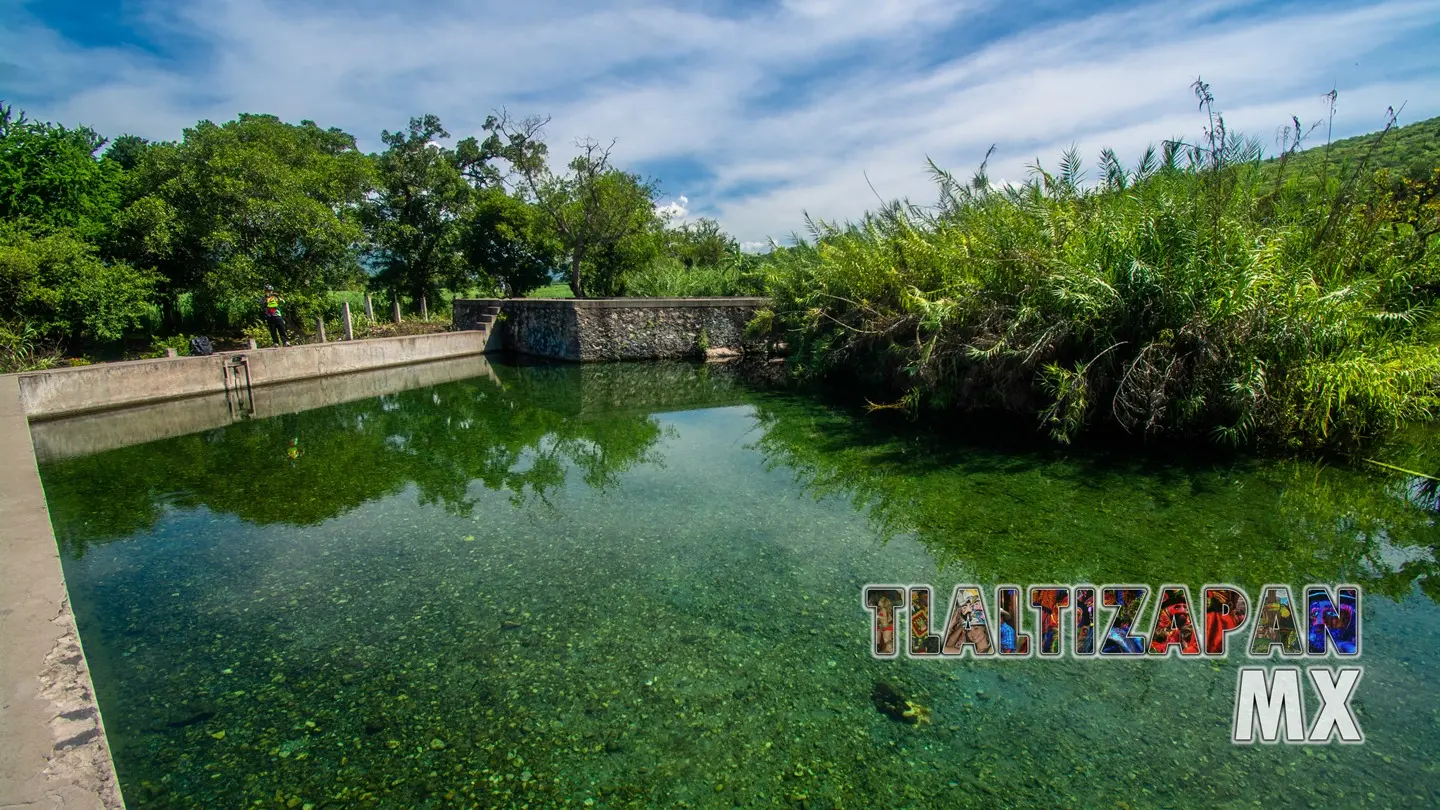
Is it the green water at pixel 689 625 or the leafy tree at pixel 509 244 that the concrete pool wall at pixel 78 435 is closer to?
the green water at pixel 689 625

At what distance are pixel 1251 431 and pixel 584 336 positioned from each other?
12657 millimetres

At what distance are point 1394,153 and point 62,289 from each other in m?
18.7

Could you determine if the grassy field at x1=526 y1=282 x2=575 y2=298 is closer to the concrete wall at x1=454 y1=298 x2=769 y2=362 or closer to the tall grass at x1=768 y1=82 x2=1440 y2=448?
the concrete wall at x1=454 y1=298 x2=769 y2=362

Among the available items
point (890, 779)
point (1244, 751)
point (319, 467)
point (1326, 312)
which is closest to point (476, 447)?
point (319, 467)

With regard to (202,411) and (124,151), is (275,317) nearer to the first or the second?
(202,411)

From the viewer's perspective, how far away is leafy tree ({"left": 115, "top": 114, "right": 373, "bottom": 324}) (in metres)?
14.0

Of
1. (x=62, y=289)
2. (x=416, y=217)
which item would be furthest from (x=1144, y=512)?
(x=416, y=217)

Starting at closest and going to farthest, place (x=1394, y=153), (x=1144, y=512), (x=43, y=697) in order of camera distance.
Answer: (x=43, y=697), (x=1144, y=512), (x=1394, y=153)

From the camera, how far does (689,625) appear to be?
349 cm

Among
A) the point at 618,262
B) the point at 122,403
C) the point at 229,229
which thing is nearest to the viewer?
the point at 122,403

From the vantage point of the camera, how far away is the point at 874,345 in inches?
410

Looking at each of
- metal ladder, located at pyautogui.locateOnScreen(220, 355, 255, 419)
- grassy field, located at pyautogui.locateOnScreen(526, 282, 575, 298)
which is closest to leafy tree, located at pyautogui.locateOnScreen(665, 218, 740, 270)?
grassy field, located at pyautogui.locateOnScreen(526, 282, 575, 298)

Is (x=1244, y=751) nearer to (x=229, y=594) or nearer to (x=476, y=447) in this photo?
(x=229, y=594)

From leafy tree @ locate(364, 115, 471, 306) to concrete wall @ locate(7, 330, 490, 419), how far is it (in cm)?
675
